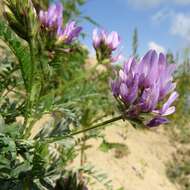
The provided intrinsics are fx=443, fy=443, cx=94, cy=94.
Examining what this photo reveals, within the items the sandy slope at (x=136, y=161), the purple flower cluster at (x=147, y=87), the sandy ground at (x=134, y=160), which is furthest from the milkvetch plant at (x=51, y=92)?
the sandy slope at (x=136, y=161)

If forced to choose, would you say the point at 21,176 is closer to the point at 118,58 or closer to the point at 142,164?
the point at 118,58

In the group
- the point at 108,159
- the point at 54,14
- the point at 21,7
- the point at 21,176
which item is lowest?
the point at 21,176

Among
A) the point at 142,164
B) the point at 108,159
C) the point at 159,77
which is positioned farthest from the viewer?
the point at 142,164

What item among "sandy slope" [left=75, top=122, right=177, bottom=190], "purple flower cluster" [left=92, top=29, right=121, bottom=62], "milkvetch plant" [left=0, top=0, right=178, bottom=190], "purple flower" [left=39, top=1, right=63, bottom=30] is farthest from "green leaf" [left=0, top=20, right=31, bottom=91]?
"sandy slope" [left=75, top=122, right=177, bottom=190]

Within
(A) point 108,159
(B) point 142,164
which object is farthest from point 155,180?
(A) point 108,159

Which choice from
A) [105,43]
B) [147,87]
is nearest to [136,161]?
[105,43]

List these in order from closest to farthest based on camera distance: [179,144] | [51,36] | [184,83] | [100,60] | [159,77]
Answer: [159,77] < [51,36] < [100,60] < [179,144] < [184,83]

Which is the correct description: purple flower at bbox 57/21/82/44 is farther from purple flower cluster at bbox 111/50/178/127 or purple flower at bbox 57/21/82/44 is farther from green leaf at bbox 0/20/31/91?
purple flower cluster at bbox 111/50/178/127
